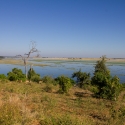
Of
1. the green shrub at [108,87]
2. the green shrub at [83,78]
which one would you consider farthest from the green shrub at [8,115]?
the green shrub at [83,78]

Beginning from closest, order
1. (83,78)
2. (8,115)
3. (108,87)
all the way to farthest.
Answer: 1. (8,115)
2. (108,87)
3. (83,78)

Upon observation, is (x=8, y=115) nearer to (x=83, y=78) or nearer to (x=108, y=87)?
(x=108, y=87)

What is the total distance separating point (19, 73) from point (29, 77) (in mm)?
3150

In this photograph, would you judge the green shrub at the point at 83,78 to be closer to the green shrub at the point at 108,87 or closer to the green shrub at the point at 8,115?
the green shrub at the point at 108,87

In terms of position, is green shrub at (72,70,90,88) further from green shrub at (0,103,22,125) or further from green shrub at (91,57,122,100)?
green shrub at (0,103,22,125)

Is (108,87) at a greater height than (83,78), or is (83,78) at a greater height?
(108,87)

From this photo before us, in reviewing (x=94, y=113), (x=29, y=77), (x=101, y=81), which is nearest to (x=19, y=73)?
(x=29, y=77)

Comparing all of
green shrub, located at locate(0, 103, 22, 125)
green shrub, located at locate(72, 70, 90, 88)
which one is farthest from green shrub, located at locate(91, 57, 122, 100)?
green shrub, located at locate(72, 70, 90, 88)

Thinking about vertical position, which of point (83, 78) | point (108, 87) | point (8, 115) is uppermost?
point (8, 115)

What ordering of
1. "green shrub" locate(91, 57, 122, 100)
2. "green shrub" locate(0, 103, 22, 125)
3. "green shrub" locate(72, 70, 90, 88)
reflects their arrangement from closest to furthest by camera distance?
"green shrub" locate(0, 103, 22, 125), "green shrub" locate(91, 57, 122, 100), "green shrub" locate(72, 70, 90, 88)

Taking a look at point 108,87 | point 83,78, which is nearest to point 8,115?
point 108,87

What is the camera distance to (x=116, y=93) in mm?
13852

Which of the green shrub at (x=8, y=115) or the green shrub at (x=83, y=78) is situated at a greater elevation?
the green shrub at (x=8, y=115)

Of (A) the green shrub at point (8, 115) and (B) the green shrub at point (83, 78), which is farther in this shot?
(B) the green shrub at point (83, 78)
